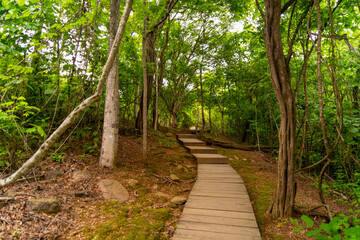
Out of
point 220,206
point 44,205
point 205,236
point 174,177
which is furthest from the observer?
point 174,177

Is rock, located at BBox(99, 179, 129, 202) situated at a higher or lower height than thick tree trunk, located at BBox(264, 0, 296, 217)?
lower

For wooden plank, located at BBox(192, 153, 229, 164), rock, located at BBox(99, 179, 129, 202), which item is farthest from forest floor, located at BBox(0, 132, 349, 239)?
wooden plank, located at BBox(192, 153, 229, 164)

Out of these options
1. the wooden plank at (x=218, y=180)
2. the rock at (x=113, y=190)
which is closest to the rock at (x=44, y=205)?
the rock at (x=113, y=190)

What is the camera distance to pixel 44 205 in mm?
3080

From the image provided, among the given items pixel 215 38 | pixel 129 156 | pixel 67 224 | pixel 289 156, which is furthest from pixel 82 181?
pixel 215 38

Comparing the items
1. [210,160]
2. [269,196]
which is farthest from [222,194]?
[210,160]

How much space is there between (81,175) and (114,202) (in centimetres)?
123

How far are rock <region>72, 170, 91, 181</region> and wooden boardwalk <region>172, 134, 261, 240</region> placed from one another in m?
2.55

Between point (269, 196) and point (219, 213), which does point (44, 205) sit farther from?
point (269, 196)

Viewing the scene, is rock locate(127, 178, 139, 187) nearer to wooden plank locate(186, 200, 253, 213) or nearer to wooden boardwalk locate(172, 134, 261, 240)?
wooden boardwalk locate(172, 134, 261, 240)

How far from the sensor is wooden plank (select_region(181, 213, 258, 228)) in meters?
2.98

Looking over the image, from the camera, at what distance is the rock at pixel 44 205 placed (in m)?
3.02

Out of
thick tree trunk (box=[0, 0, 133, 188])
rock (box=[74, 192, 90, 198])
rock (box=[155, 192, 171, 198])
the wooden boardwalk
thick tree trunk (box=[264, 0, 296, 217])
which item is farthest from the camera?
rock (box=[155, 192, 171, 198])

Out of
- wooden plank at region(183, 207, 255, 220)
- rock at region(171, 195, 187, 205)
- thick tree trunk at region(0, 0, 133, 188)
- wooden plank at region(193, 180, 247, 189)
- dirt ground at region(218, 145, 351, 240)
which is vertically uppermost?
thick tree trunk at region(0, 0, 133, 188)
